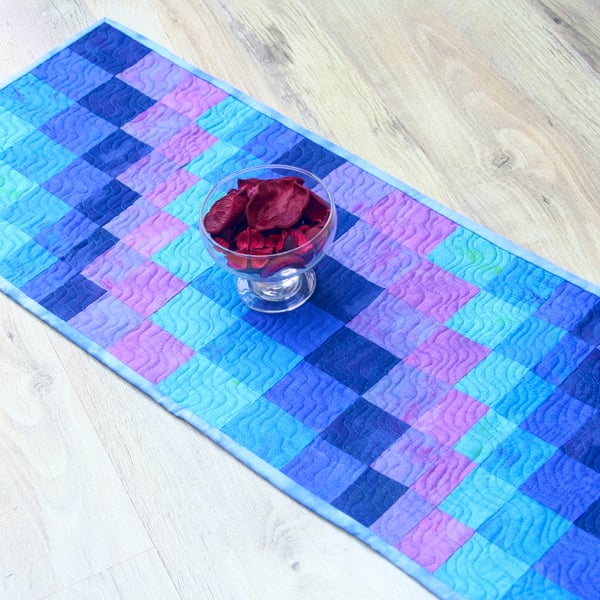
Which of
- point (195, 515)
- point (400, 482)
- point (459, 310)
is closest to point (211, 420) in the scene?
point (195, 515)

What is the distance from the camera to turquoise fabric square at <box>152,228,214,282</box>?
140 centimetres

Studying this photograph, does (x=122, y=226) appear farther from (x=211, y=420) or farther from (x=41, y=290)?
(x=211, y=420)

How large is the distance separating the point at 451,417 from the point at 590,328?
22 cm

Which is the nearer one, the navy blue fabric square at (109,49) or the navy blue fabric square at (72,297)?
the navy blue fabric square at (72,297)

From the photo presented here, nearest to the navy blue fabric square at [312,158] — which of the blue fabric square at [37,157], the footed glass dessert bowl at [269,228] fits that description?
the footed glass dessert bowl at [269,228]

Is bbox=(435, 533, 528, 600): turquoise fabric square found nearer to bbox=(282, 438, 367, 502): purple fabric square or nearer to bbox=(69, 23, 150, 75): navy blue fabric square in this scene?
bbox=(282, 438, 367, 502): purple fabric square

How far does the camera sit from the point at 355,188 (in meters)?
1.47

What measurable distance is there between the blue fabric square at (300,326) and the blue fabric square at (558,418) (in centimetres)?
27

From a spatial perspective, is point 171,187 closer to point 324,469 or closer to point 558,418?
point 324,469

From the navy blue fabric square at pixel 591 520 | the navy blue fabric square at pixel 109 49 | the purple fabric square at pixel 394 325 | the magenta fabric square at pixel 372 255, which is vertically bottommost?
the navy blue fabric square at pixel 591 520

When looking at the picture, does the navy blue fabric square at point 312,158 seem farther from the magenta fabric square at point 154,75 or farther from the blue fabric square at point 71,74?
the blue fabric square at point 71,74

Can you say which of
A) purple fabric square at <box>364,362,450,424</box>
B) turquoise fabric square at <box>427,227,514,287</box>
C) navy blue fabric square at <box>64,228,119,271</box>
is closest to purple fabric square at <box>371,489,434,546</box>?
purple fabric square at <box>364,362,450,424</box>

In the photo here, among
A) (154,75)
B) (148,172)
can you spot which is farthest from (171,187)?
(154,75)

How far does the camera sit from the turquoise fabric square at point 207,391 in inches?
49.4
